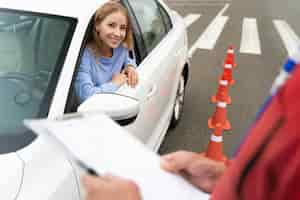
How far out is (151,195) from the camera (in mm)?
1028

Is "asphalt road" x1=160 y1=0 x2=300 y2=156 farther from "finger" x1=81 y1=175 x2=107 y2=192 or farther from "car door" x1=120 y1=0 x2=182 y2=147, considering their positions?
"finger" x1=81 y1=175 x2=107 y2=192

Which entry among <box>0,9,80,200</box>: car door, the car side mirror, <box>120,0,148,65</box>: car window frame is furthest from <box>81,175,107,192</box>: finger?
<box>120,0,148,65</box>: car window frame

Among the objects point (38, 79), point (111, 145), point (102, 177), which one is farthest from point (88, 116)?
point (38, 79)

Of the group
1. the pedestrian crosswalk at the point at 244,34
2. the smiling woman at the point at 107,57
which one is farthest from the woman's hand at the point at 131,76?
the pedestrian crosswalk at the point at 244,34

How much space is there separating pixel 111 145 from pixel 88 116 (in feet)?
0.51

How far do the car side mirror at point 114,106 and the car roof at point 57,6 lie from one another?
0.60 meters

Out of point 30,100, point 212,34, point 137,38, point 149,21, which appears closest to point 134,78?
point 137,38

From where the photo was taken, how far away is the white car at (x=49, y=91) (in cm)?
182

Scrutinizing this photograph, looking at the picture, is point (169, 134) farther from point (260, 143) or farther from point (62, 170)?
point (260, 143)

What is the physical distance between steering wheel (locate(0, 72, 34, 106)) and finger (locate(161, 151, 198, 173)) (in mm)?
1304

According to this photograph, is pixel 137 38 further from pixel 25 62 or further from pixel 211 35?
pixel 211 35

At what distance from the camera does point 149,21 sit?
387cm

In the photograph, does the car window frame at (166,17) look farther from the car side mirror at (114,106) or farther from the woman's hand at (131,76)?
the car side mirror at (114,106)

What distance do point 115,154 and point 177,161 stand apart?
0.63 feet
